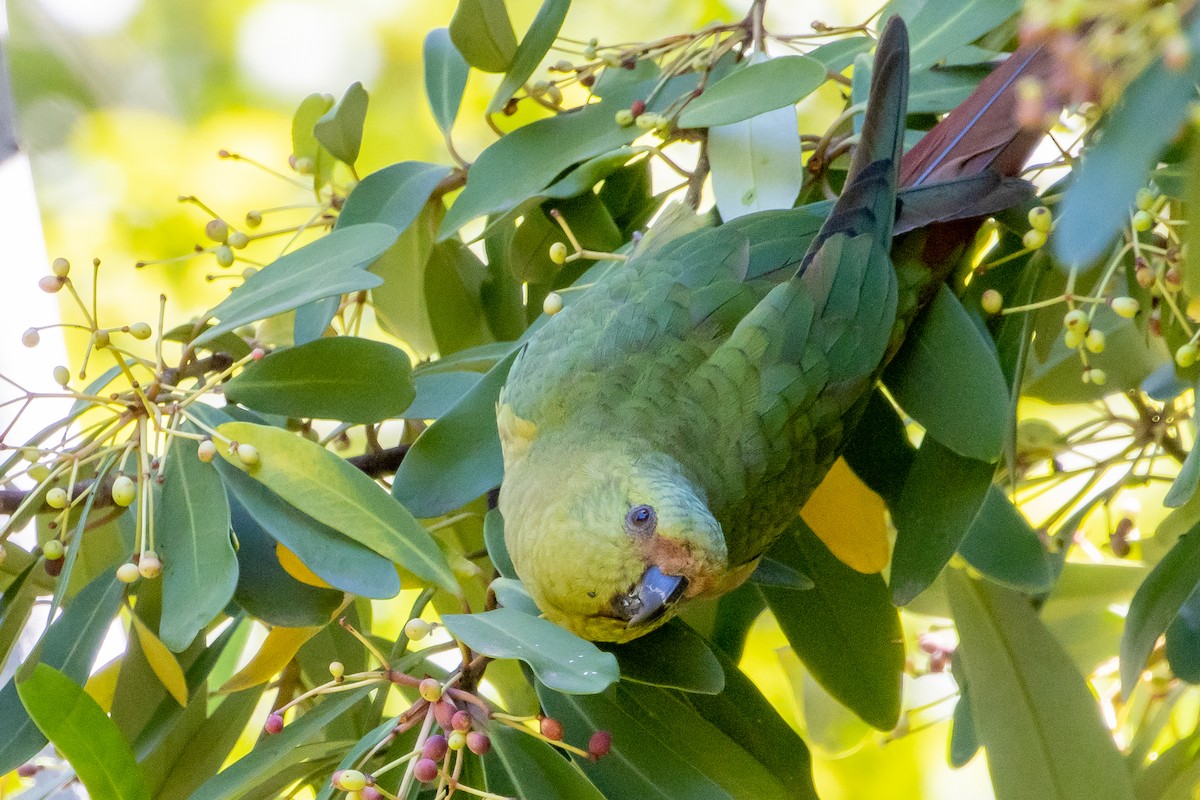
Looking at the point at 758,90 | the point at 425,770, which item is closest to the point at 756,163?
the point at 758,90

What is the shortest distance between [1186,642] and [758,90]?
27.4 inches

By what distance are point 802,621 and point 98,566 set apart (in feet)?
2.75

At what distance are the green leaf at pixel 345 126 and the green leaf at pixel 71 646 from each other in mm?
530

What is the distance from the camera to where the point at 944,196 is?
116 cm

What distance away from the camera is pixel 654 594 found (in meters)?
0.97

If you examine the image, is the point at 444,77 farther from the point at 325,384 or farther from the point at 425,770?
the point at 425,770

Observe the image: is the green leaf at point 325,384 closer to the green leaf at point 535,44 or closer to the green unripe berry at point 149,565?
the green unripe berry at point 149,565

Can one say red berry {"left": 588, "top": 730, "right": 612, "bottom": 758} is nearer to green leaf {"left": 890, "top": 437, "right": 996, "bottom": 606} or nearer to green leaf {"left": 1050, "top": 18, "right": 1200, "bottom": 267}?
green leaf {"left": 890, "top": 437, "right": 996, "bottom": 606}

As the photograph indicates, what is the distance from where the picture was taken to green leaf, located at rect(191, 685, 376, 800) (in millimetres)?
933

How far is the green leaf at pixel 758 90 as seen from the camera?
1080 mm

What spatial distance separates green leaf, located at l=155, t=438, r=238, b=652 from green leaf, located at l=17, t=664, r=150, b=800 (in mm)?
90

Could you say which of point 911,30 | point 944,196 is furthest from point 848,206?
point 911,30

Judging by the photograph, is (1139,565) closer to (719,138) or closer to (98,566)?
(719,138)

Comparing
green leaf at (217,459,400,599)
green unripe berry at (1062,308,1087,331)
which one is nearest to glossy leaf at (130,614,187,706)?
green leaf at (217,459,400,599)
